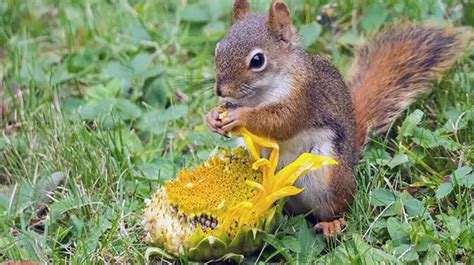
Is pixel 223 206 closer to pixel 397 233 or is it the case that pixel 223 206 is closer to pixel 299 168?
pixel 299 168

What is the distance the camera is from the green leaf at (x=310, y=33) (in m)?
3.21

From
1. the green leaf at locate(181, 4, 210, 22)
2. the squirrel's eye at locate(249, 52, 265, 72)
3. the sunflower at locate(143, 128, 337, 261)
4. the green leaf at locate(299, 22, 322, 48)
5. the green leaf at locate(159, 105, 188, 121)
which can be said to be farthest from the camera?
the green leaf at locate(181, 4, 210, 22)

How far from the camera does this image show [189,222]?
86.6 inches

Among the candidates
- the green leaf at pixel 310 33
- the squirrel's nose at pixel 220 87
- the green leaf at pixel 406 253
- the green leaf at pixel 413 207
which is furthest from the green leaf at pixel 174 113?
the green leaf at pixel 406 253

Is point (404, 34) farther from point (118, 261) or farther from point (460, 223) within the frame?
point (118, 261)

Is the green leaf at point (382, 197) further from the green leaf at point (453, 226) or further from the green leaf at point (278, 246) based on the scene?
the green leaf at point (278, 246)

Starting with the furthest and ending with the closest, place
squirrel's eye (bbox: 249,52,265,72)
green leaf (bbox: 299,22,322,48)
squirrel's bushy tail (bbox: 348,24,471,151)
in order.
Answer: green leaf (bbox: 299,22,322,48), squirrel's bushy tail (bbox: 348,24,471,151), squirrel's eye (bbox: 249,52,265,72)

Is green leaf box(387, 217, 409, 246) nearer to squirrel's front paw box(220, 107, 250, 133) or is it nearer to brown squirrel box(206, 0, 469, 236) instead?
brown squirrel box(206, 0, 469, 236)

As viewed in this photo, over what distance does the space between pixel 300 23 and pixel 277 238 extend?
120cm

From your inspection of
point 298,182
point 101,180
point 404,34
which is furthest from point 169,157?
point 404,34

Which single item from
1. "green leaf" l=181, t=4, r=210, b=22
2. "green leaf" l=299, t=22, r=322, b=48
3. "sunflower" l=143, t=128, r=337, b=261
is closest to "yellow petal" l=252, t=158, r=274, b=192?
"sunflower" l=143, t=128, r=337, b=261

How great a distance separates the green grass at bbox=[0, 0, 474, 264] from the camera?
7.64 feet

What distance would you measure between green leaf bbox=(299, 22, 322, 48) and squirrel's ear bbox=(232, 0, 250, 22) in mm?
721

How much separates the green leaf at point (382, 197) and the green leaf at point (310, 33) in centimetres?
86
